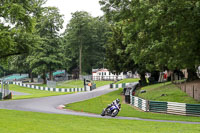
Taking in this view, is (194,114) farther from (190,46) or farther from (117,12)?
(117,12)

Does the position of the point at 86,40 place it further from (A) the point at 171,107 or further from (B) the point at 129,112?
(A) the point at 171,107

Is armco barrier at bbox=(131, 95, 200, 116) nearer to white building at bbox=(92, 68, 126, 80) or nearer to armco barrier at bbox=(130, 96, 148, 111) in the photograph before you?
armco barrier at bbox=(130, 96, 148, 111)

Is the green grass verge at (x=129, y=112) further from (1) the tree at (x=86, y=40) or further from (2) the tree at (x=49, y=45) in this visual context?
(1) the tree at (x=86, y=40)

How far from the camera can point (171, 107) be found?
70.1 feet

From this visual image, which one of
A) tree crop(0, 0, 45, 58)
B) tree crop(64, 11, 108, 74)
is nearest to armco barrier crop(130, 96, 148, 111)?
tree crop(0, 0, 45, 58)

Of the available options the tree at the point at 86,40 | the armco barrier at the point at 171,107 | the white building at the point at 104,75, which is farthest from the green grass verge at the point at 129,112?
the tree at the point at 86,40

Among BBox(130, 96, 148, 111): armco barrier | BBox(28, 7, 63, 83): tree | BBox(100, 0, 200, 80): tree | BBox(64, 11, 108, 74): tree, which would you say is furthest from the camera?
BBox(64, 11, 108, 74): tree

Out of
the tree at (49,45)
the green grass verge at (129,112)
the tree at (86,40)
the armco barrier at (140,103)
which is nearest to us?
the green grass verge at (129,112)

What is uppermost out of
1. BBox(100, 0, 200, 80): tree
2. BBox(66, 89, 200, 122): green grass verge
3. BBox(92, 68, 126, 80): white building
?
BBox(100, 0, 200, 80): tree

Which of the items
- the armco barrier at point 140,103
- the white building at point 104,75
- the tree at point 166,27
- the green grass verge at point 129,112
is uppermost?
the tree at point 166,27

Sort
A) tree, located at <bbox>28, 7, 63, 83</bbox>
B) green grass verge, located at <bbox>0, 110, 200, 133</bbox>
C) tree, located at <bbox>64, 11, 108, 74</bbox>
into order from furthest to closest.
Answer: tree, located at <bbox>64, 11, 108, 74</bbox> → tree, located at <bbox>28, 7, 63, 83</bbox> → green grass verge, located at <bbox>0, 110, 200, 133</bbox>

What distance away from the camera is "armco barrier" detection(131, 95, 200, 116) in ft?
64.8

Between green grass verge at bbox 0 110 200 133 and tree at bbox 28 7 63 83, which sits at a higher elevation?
tree at bbox 28 7 63 83

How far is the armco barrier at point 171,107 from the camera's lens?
19.8m
